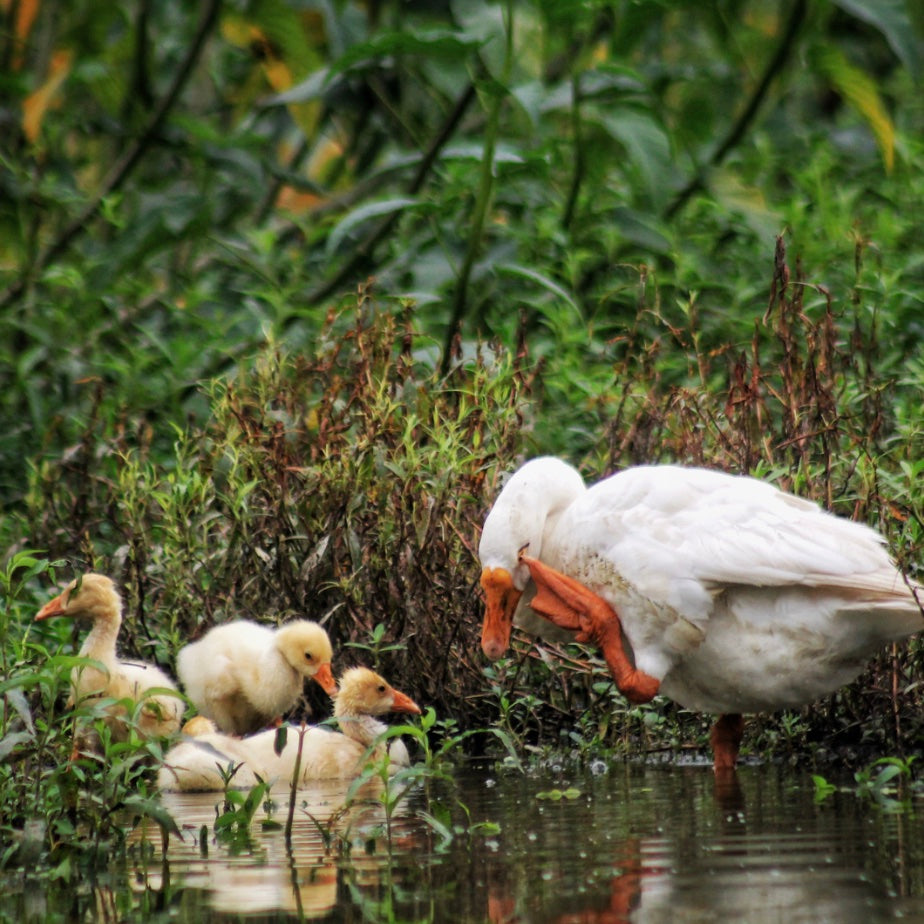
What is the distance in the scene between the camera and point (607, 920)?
3.37 m

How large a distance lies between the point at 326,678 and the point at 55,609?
1.00 meters

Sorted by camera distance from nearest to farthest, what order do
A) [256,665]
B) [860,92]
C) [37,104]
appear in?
[256,665] → [860,92] → [37,104]

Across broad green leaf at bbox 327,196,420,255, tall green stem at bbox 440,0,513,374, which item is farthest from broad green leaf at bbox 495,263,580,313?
broad green leaf at bbox 327,196,420,255

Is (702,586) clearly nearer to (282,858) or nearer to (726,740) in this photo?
(726,740)

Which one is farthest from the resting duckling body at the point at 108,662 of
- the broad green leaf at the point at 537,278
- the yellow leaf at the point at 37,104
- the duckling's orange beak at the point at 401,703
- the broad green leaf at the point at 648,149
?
the yellow leaf at the point at 37,104

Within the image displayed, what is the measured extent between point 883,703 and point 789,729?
0.32m

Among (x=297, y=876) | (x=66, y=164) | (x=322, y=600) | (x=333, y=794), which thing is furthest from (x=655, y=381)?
(x=66, y=164)

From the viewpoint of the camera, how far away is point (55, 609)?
6105 millimetres

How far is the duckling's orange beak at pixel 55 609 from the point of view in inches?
238

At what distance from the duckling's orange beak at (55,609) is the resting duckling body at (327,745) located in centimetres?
63

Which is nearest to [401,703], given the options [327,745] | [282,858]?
[327,745]

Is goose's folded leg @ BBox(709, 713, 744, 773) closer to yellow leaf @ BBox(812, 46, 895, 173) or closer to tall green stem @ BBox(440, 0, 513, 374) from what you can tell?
tall green stem @ BBox(440, 0, 513, 374)

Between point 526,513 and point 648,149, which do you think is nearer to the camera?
point 526,513

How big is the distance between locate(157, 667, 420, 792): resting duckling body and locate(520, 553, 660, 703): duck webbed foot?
689 millimetres
